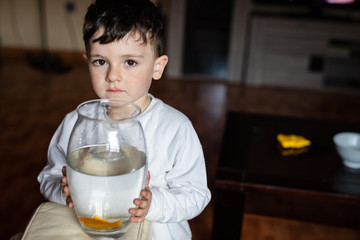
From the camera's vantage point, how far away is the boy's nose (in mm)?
772

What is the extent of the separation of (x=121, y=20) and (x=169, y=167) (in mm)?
300

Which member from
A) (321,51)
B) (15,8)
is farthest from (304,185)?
(15,8)

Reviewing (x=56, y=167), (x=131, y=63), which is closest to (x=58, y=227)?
(x=56, y=167)

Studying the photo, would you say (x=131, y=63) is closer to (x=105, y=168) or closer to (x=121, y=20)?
(x=121, y=20)

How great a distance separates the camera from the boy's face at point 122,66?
0.77m

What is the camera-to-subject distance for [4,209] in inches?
71.6

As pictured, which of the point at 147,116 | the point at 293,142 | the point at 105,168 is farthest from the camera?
the point at 293,142

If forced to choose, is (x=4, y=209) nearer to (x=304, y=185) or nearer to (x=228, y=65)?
(x=304, y=185)

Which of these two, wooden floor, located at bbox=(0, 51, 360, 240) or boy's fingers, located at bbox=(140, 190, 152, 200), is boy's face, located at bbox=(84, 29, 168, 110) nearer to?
boy's fingers, located at bbox=(140, 190, 152, 200)

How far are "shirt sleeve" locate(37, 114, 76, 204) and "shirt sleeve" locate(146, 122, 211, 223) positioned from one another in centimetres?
19

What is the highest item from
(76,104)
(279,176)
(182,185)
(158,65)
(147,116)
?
(158,65)

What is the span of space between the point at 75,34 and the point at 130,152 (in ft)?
13.3

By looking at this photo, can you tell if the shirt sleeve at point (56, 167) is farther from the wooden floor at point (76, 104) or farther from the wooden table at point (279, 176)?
the wooden floor at point (76, 104)

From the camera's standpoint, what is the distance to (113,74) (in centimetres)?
77
